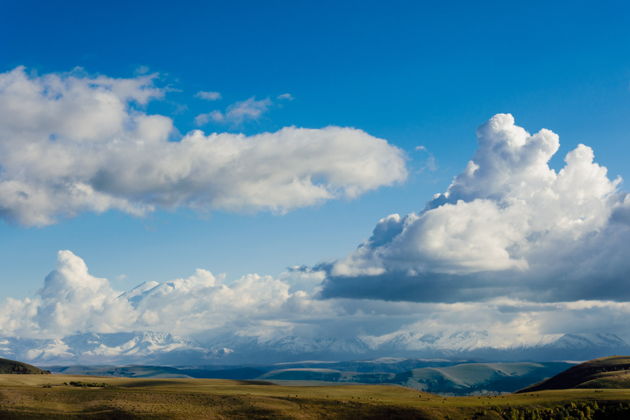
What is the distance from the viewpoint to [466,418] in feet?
545

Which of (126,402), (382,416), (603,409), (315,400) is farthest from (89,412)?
(603,409)

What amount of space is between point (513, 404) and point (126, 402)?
107 meters

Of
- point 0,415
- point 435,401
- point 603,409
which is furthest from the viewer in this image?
point 435,401

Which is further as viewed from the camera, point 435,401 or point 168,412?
point 435,401

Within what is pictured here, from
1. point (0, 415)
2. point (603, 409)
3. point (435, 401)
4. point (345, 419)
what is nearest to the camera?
point (0, 415)

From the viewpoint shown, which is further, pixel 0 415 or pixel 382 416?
pixel 382 416

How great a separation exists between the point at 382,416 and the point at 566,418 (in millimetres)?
47915

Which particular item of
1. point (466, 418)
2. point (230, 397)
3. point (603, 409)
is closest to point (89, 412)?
point (230, 397)

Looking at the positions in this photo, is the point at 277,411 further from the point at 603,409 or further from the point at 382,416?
the point at 603,409

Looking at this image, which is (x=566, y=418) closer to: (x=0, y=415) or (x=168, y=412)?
(x=168, y=412)

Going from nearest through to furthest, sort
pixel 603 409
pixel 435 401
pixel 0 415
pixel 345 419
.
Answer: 1. pixel 0 415
2. pixel 345 419
3. pixel 603 409
4. pixel 435 401

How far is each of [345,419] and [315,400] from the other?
72.3ft

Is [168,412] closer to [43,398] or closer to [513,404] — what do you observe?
[43,398]

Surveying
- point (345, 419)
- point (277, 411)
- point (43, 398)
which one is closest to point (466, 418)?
point (345, 419)
